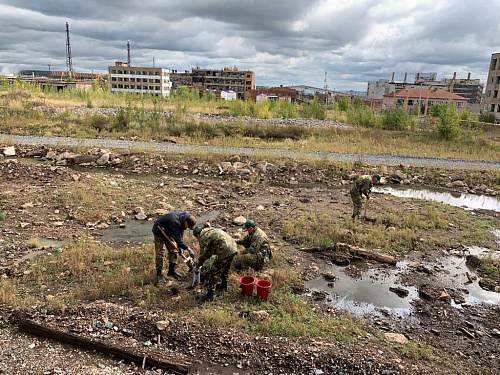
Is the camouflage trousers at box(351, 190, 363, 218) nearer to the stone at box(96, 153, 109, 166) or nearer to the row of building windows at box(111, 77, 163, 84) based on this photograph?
the stone at box(96, 153, 109, 166)

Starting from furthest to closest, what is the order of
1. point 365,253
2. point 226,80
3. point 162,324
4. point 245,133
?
point 226,80 < point 245,133 < point 365,253 < point 162,324

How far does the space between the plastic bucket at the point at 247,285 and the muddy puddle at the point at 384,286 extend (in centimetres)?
127

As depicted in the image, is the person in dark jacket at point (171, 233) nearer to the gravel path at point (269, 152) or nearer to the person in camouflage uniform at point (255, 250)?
the person in camouflage uniform at point (255, 250)

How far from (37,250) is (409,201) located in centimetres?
1073

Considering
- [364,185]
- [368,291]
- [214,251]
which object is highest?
[364,185]

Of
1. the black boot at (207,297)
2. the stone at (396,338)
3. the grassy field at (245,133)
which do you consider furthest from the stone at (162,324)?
the grassy field at (245,133)

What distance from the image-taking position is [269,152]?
17.1 meters

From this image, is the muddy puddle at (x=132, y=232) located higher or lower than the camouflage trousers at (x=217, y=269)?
lower

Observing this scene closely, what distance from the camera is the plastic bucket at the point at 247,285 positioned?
5.72 m

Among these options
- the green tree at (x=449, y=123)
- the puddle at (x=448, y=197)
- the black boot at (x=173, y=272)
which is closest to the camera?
the black boot at (x=173, y=272)

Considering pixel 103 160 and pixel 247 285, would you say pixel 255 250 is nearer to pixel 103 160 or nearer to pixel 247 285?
pixel 247 285

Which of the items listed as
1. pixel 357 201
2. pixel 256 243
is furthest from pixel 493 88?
pixel 256 243

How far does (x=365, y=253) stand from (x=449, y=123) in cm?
1772

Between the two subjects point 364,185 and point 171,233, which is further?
point 364,185
